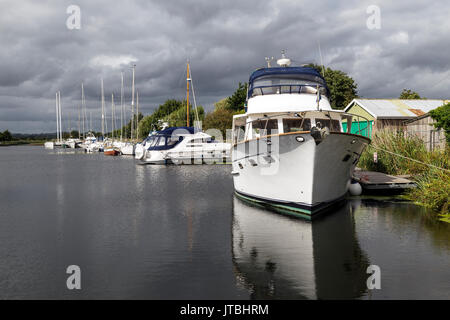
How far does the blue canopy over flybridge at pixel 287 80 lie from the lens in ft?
50.7

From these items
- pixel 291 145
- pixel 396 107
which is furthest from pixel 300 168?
pixel 396 107

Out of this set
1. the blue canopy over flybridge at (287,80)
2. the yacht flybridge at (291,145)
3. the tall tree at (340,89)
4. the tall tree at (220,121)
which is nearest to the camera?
the yacht flybridge at (291,145)

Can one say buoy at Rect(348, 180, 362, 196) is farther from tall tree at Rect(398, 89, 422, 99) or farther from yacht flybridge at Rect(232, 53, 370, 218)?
tall tree at Rect(398, 89, 422, 99)

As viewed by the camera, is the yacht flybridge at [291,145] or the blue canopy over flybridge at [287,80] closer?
the yacht flybridge at [291,145]

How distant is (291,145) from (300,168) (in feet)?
2.58

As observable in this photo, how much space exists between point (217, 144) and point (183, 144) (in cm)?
338

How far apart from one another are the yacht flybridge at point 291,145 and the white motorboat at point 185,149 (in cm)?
2186

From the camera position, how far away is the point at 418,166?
18938mm

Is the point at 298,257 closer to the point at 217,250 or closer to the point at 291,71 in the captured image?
the point at 217,250

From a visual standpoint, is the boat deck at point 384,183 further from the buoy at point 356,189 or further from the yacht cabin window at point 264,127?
the yacht cabin window at point 264,127

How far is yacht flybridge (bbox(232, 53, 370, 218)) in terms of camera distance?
39.8 ft

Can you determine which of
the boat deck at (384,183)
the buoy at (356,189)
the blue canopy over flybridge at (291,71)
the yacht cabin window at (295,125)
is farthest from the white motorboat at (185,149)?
the yacht cabin window at (295,125)
